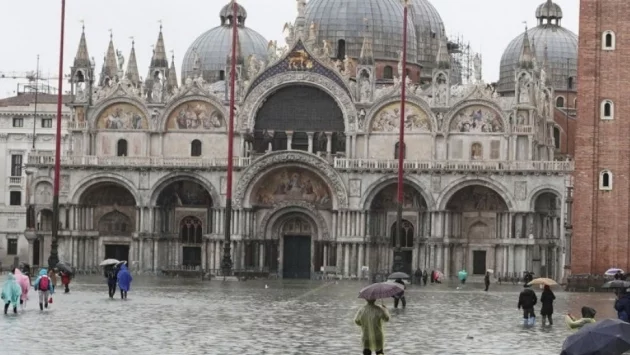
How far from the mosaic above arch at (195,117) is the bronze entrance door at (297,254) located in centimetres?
824

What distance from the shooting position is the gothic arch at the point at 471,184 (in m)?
88.4

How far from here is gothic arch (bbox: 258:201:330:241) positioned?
302 feet

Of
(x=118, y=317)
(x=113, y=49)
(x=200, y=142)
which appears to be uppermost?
(x=113, y=49)

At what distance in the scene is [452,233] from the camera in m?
90.6

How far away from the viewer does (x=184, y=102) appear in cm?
9419

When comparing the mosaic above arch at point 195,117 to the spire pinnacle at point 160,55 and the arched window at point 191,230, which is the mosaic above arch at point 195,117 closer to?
the spire pinnacle at point 160,55

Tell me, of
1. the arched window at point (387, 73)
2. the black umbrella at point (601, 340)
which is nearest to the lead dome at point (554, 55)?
the arched window at point (387, 73)

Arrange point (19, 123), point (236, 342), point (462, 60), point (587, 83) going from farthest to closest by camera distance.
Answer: point (462, 60) < point (19, 123) < point (587, 83) < point (236, 342)

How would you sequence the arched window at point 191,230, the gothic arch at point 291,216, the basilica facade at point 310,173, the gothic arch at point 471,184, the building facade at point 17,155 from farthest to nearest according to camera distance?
the building facade at point 17,155, the arched window at point 191,230, the gothic arch at point 291,216, the basilica facade at point 310,173, the gothic arch at point 471,184

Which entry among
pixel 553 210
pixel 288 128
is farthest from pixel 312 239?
pixel 553 210

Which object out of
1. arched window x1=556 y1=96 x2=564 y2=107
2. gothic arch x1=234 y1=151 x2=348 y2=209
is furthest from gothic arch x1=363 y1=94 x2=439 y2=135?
arched window x1=556 y1=96 x2=564 y2=107

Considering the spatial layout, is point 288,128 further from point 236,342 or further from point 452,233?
point 236,342

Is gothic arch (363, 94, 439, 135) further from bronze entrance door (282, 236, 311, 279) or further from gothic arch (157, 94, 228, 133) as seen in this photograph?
gothic arch (157, 94, 228, 133)

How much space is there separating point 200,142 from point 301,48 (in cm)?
869
